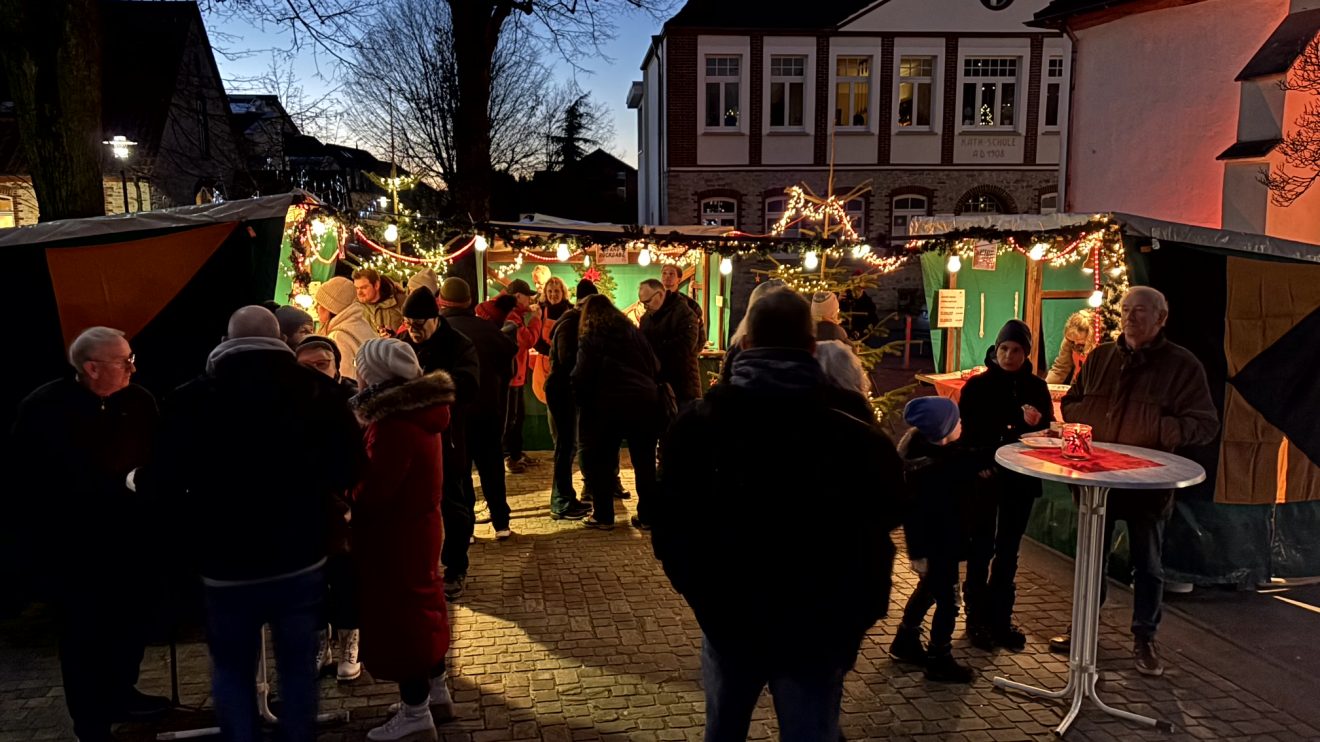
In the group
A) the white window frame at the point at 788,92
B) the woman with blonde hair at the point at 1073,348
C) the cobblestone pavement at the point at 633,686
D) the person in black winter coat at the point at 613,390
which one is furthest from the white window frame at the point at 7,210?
the woman with blonde hair at the point at 1073,348

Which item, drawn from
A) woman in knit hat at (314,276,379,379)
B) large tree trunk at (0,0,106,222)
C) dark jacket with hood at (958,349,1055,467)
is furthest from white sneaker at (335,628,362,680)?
large tree trunk at (0,0,106,222)

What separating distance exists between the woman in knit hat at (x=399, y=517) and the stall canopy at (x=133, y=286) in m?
2.20

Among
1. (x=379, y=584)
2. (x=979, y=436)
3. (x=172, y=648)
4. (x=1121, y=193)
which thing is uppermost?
(x=1121, y=193)

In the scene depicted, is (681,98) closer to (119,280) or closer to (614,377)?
(614,377)

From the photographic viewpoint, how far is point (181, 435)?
2.88 m

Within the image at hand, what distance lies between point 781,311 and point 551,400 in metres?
5.15

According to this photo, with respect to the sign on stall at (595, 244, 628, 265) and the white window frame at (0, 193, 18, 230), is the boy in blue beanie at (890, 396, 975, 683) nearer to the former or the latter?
the sign on stall at (595, 244, 628, 265)

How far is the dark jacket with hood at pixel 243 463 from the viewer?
2.87 m

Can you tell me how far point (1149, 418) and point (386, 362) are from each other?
3852 millimetres

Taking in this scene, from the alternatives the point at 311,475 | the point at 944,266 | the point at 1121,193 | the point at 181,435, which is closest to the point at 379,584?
the point at 311,475

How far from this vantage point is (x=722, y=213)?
25.9 metres

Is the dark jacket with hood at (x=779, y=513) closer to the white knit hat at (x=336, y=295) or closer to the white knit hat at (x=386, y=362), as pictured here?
the white knit hat at (x=386, y=362)

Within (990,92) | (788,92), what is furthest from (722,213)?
(990,92)

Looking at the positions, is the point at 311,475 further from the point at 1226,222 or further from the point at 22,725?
the point at 1226,222
